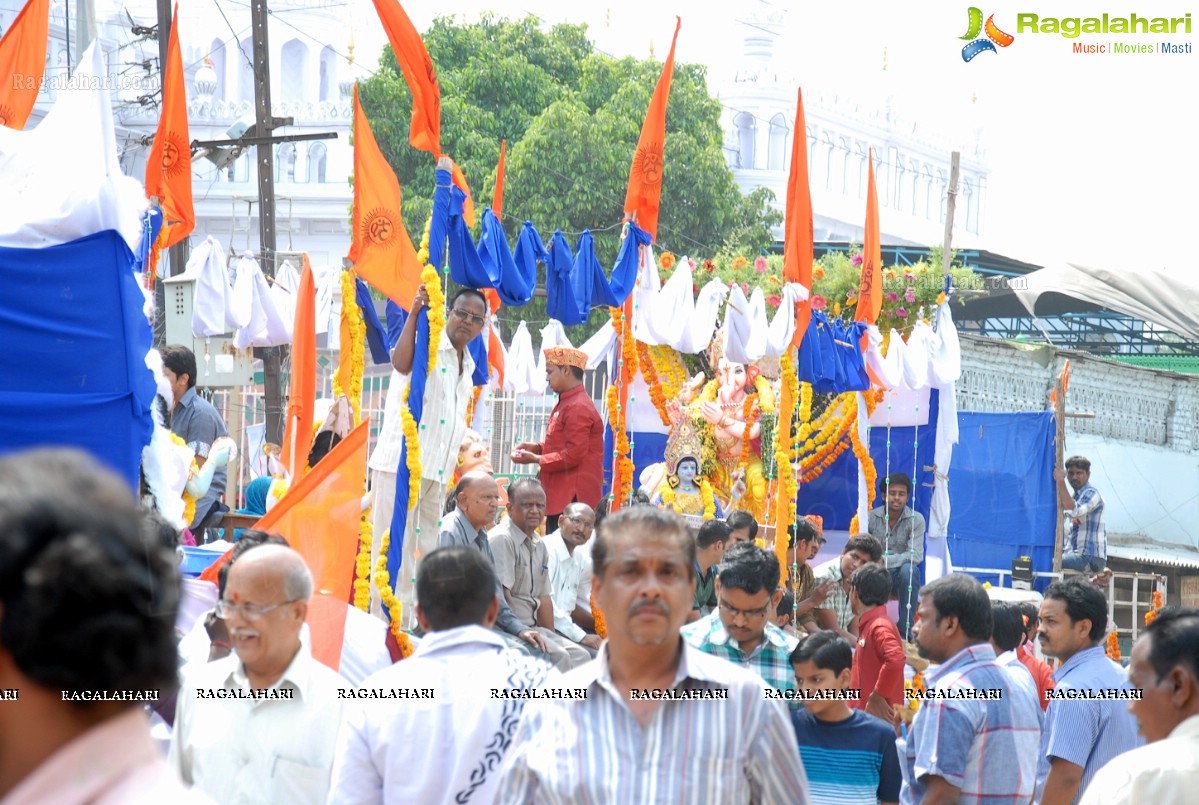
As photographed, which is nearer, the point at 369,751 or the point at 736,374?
the point at 369,751

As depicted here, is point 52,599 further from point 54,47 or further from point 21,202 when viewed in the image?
point 54,47

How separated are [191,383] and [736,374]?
6487mm

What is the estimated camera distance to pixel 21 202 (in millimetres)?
5742

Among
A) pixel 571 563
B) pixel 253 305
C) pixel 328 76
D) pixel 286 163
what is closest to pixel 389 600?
pixel 571 563

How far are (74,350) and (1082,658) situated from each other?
410 centimetres

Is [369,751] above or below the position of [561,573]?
above

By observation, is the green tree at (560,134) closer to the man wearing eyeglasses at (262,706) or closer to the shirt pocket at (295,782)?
the man wearing eyeglasses at (262,706)

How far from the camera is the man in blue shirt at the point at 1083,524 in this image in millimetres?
13555

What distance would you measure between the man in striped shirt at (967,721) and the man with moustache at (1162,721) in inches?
36.3

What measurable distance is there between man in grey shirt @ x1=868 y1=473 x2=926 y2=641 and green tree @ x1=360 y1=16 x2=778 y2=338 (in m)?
14.7

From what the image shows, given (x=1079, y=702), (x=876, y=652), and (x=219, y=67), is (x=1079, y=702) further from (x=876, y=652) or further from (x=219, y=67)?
(x=219, y=67)

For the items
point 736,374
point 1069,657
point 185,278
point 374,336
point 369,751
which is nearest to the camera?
point 369,751

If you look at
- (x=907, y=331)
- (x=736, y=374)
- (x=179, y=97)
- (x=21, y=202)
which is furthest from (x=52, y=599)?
(x=907, y=331)

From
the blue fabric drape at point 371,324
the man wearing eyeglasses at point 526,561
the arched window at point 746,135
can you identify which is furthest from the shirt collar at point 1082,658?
the arched window at point 746,135
